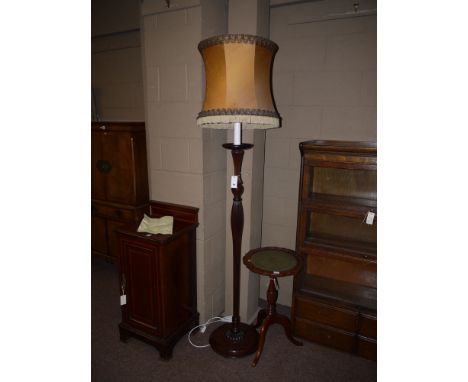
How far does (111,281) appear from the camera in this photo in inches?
111

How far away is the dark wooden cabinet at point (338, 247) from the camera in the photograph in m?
1.72

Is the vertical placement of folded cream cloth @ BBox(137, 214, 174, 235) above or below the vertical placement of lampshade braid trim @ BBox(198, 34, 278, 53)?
below

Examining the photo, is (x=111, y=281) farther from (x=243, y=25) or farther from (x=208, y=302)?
(x=243, y=25)

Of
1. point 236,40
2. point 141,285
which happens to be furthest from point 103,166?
point 236,40

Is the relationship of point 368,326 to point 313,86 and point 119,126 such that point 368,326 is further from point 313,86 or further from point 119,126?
point 119,126

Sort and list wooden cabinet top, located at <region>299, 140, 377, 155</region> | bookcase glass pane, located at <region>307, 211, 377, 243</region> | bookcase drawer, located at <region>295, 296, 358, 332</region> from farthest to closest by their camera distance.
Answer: bookcase glass pane, located at <region>307, 211, 377, 243</region> → bookcase drawer, located at <region>295, 296, 358, 332</region> → wooden cabinet top, located at <region>299, 140, 377, 155</region>

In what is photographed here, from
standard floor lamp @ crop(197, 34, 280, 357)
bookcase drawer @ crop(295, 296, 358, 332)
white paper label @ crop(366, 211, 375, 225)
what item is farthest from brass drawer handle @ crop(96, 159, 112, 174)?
white paper label @ crop(366, 211, 375, 225)

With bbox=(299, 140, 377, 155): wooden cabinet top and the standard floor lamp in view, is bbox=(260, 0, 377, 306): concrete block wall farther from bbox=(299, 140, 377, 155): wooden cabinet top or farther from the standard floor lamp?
the standard floor lamp

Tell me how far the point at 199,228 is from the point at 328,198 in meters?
0.90

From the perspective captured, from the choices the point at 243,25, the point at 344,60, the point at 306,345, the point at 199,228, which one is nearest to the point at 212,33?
the point at 243,25

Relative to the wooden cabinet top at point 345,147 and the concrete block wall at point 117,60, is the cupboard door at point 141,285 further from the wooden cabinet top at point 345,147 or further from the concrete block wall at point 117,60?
the concrete block wall at point 117,60

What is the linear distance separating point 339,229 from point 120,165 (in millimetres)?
1999

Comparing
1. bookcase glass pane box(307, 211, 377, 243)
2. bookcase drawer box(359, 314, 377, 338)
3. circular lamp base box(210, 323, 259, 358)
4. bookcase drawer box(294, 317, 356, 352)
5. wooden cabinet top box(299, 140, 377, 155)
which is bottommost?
circular lamp base box(210, 323, 259, 358)

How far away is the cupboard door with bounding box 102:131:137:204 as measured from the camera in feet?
8.50
